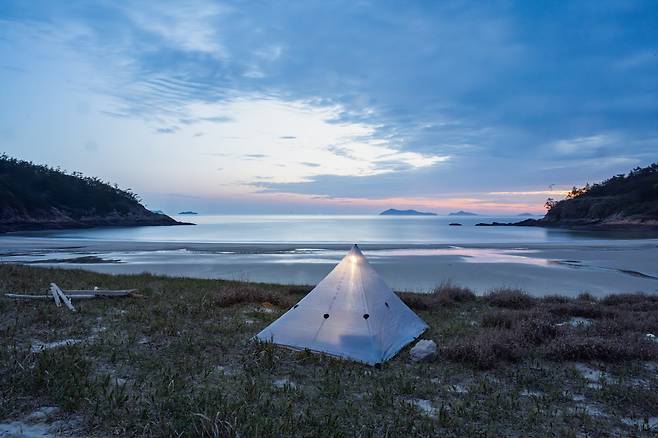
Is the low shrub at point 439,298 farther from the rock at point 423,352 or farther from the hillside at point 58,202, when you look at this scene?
the hillside at point 58,202

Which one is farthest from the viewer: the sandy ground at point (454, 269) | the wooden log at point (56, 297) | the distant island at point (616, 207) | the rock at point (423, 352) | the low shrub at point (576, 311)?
the distant island at point (616, 207)

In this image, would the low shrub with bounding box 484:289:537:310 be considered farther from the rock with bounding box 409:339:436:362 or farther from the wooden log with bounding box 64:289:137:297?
the wooden log with bounding box 64:289:137:297

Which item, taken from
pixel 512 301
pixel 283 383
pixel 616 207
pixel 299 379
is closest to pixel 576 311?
pixel 512 301

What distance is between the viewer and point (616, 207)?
98750 millimetres

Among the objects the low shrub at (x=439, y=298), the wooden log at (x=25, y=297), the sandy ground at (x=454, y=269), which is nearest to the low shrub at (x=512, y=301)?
the low shrub at (x=439, y=298)

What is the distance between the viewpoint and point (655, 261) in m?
32.5

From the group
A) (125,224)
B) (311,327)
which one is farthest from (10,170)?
(311,327)

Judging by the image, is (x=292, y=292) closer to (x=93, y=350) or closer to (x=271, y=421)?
(x=93, y=350)

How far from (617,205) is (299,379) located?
115 meters

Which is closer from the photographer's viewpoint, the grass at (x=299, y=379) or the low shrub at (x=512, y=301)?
the grass at (x=299, y=379)

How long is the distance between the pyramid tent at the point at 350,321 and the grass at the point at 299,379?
36cm

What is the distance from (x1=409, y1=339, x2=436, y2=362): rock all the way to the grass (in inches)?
7.8

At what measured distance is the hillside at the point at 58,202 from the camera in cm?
8231

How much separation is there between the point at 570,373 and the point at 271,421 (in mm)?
5637
